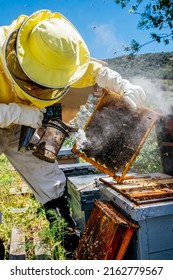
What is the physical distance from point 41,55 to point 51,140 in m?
0.68

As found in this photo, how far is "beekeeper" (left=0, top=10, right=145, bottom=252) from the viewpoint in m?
2.14

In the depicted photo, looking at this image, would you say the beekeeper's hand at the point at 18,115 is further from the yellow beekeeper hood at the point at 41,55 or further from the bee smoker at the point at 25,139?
the yellow beekeeper hood at the point at 41,55

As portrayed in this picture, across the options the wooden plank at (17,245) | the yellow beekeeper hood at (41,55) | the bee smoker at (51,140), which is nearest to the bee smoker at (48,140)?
the bee smoker at (51,140)

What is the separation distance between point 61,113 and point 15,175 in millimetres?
5359

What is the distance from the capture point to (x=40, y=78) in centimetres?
215

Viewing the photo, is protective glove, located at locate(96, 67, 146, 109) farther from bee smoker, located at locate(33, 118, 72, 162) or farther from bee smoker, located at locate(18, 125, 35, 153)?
bee smoker, located at locate(18, 125, 35, 153)

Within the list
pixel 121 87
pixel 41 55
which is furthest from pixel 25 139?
pixel 121 87

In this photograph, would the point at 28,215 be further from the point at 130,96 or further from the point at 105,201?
the point at 130,96

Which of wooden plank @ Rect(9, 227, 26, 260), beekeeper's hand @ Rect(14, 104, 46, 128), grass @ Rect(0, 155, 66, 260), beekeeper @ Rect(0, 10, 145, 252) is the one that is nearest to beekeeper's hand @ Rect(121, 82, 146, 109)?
beekeeper @ Rect(0, 10, 145, 252)

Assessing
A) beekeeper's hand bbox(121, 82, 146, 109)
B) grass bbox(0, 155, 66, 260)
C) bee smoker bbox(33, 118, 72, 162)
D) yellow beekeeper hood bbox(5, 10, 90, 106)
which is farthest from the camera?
grass bbox(0, 155, 66, 260)

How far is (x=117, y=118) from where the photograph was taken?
2840 millimetres

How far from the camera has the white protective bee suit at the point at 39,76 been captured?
7.02ft

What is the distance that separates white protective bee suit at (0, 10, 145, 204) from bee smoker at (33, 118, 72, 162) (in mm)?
151

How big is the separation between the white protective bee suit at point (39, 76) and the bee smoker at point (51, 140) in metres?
0.15
